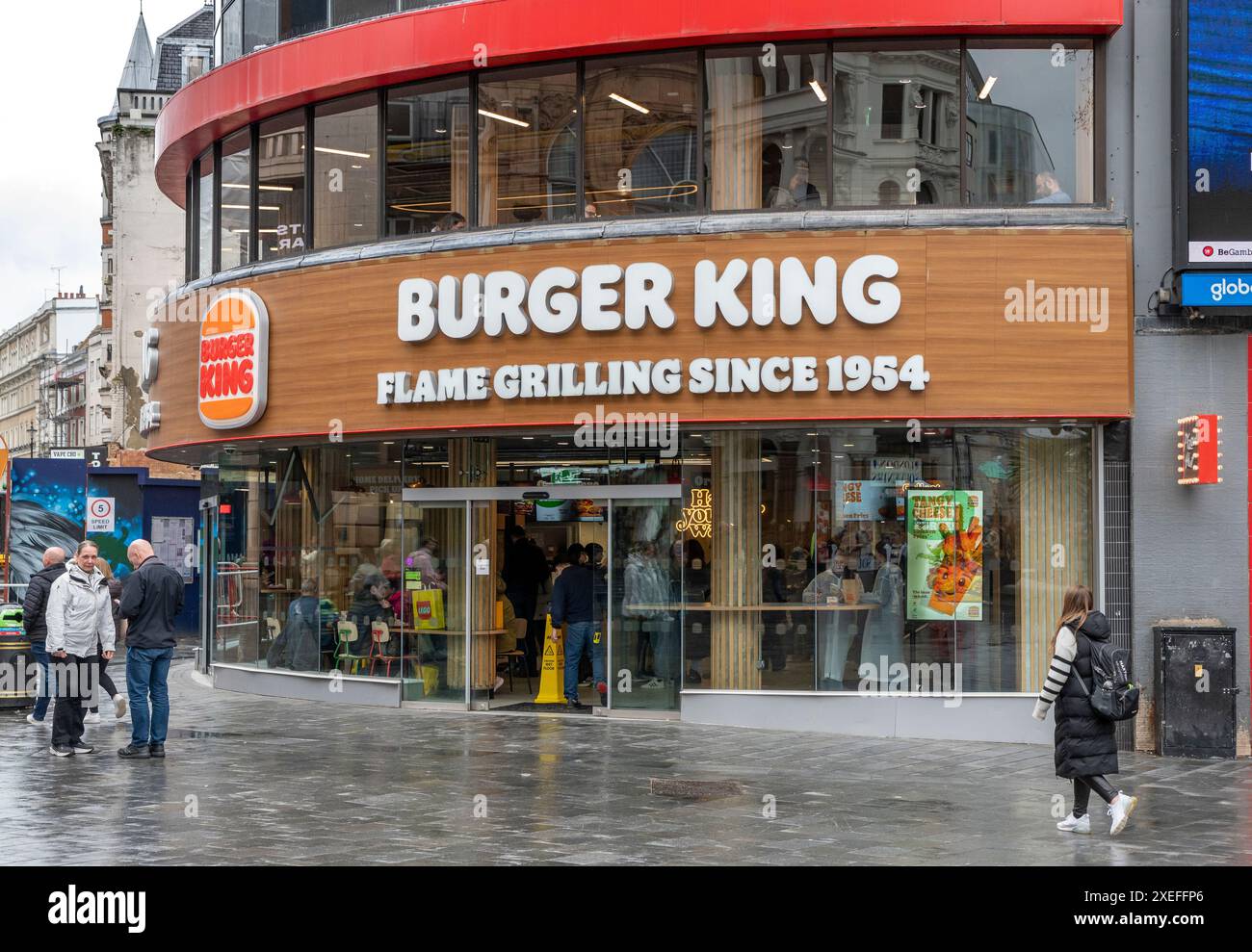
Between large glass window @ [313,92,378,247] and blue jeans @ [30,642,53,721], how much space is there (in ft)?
19.5

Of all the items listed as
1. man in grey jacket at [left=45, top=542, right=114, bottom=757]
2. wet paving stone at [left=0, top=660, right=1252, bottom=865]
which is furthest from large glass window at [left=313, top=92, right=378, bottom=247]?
wet paving stone at [left=0, top=660, right=1252, bottom=865]

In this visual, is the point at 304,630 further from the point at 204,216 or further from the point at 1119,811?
the point at 1119,811

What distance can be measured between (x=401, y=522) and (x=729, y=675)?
4.63 m

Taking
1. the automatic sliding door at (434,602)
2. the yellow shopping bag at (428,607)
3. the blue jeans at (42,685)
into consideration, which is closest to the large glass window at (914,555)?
the automatic sliding door at (434,602)

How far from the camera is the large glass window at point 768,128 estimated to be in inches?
640

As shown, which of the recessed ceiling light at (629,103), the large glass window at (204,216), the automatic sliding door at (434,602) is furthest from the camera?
the large glass window at (204,216)

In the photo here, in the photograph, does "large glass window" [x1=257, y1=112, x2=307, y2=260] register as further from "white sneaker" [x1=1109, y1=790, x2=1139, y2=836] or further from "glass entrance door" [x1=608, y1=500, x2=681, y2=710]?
"white sneaker" [x1=1109, y1=790, x2=1139, y2=836]

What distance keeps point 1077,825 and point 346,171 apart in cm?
1216

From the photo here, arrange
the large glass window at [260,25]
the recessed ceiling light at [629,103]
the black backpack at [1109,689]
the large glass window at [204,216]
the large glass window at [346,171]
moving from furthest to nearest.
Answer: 1. the large glass window at [204,216]
2. the large glass window at [260,25]
3. the large glass window at [346,171]
4. the recessed ceiling light at [629,103]
5. the black backpack at [1109,689]

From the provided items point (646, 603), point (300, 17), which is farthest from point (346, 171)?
point (646, 603)

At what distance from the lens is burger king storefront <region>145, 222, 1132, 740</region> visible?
1562 centimetres

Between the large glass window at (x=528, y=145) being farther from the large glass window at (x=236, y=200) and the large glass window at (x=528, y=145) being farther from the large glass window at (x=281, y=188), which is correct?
the large glass window at (x=236, y=200)

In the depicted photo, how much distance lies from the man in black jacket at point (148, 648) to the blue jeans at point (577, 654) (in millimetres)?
4940

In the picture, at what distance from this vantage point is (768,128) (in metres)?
16.5
